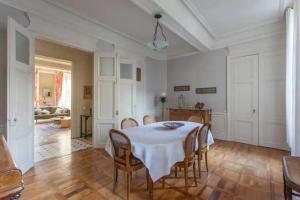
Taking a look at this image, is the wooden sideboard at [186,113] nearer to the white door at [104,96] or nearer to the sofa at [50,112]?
the white door at [104,96]

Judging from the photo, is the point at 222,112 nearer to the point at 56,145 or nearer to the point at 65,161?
the point at 65,161

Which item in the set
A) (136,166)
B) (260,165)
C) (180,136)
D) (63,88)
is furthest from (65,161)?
(63,88)

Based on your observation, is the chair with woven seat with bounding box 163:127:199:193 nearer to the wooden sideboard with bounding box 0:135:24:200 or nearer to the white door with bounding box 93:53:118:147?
the wooden sideboard with bounding box 0:135:24:200

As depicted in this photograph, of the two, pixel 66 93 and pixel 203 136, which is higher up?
pixel 66 93

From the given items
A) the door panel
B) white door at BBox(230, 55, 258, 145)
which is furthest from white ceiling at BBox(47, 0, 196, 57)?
white door at BBox(230, 55, 258, 145)

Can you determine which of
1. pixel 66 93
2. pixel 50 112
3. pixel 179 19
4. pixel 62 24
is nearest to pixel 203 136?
pixel 179 19

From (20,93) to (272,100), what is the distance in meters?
5.31

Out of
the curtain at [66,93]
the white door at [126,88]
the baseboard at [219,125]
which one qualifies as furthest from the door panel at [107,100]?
the curtain at [66,93]

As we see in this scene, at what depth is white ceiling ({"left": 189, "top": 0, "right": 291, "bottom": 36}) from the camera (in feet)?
10.3

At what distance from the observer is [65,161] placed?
10.8 feet

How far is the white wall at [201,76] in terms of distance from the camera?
492cm

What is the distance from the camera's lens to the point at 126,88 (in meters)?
4.55

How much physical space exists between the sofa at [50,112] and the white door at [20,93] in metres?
6.69

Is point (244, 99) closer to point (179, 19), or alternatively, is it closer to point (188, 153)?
point (179, 19)
